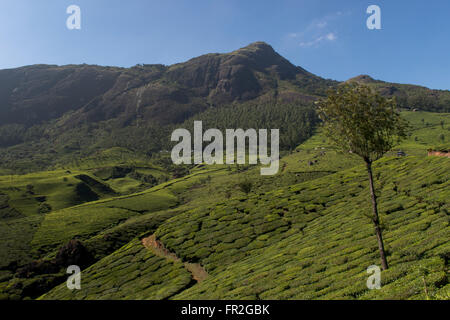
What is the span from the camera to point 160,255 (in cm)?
6031

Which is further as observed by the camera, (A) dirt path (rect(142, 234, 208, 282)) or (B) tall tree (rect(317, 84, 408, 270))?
(A) dirt path (rect(142, 234, 208, 282))

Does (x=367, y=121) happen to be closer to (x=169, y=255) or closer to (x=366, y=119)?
(x=366, y=119)

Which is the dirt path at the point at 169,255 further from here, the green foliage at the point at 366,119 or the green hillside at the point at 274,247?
the green foliage at the point at 366,119

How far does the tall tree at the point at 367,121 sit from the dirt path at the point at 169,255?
3393 centimetres

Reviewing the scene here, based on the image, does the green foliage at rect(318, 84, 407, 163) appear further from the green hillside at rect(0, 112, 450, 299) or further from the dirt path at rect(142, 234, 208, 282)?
the dirt path at rect(142, 234, 208, 282)

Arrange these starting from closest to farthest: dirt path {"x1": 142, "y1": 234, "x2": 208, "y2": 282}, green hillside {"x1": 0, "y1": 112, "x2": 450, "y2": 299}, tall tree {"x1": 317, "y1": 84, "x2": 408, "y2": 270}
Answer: tall tree {"x1": 317, "y1": 84, "x2": 408, "y2": 270} → green hillside {"x1": 0, "y1": 112, "x2": 450, "y2": 299} → dirt path {"x1": 142, "y1": 234, "x2": 208, "y2": 282}

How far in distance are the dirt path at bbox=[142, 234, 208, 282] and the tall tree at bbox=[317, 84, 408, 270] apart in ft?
111

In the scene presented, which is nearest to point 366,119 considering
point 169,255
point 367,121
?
point 367,121

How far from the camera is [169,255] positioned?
194ft

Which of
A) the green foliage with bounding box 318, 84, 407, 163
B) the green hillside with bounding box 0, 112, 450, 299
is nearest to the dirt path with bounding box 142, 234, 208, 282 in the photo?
the green hillside with bounding box 0, 112, 450, 299

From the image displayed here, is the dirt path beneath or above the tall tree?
beneath

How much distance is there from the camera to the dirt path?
47.1 m
